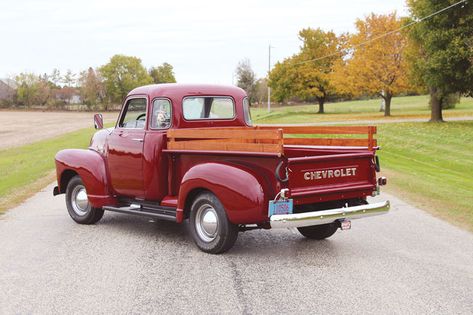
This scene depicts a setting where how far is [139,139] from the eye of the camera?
26.7ft

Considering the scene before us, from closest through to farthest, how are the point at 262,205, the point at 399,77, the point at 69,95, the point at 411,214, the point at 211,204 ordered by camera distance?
1. the point at 262,205
2. the point at 211,204
3. the point at 411,214
4. the point at 399,77
5. the point at 69,95

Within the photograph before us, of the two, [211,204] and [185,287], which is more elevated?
[211,204]

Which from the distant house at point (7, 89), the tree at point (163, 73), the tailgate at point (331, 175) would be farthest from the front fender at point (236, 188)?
the tree at point (163, 73)

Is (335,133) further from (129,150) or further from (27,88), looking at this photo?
(27,88)

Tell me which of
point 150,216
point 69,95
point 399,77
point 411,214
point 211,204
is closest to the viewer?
point 211,204

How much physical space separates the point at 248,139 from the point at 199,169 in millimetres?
784

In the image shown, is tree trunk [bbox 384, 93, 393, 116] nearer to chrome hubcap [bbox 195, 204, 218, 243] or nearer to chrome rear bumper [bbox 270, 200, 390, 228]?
chrome rear bumper [bbox 270, 200, 390, 228]

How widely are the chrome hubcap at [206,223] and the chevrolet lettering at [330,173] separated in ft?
3.79

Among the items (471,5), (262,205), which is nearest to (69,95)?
(471,5)

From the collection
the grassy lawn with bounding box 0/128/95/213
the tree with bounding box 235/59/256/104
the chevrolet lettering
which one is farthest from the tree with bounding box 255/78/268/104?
the chevrolet lettering

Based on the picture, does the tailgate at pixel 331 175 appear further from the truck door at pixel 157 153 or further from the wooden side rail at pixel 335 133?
the truck door at pixel 157 153

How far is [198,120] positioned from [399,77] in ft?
143

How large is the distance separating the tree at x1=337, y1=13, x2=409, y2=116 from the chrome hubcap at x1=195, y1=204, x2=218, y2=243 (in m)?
44.5

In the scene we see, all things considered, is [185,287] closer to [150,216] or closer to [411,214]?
[150,216]
